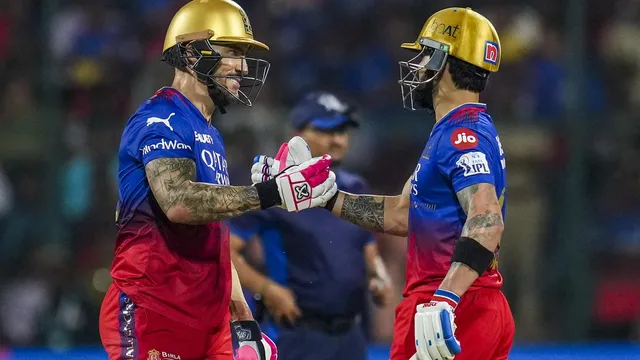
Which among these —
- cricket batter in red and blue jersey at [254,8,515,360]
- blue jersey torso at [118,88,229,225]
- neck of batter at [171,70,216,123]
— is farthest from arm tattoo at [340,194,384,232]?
neck of batter at [171,70,216,123]

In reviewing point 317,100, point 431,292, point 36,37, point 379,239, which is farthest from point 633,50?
point 431,292

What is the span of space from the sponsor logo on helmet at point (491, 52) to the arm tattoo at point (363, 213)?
37.3 inches

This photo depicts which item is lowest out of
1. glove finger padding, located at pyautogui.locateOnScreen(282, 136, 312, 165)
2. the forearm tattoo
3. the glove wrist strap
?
the glove wrist strap

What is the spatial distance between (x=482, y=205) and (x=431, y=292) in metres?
0.50

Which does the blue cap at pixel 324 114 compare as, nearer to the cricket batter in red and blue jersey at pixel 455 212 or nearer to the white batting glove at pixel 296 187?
the cricket batter in red and blue jersey at pixel 455 212

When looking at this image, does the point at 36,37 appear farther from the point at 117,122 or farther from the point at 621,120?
the point at 621,120

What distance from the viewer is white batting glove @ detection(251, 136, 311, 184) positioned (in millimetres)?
5574

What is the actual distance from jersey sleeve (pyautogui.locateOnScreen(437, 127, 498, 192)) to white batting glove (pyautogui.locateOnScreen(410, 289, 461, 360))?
51cm

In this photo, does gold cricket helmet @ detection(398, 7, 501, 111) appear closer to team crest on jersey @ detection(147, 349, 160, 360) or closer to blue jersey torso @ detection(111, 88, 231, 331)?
blue jersey torso @ detection(111, 88, 231, 331)

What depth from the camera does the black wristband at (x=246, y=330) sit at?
220 inches

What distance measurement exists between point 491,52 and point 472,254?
3.55 feet

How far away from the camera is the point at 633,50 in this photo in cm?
1073

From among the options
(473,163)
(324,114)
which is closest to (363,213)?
(473,163)

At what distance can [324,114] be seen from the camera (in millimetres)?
7215
